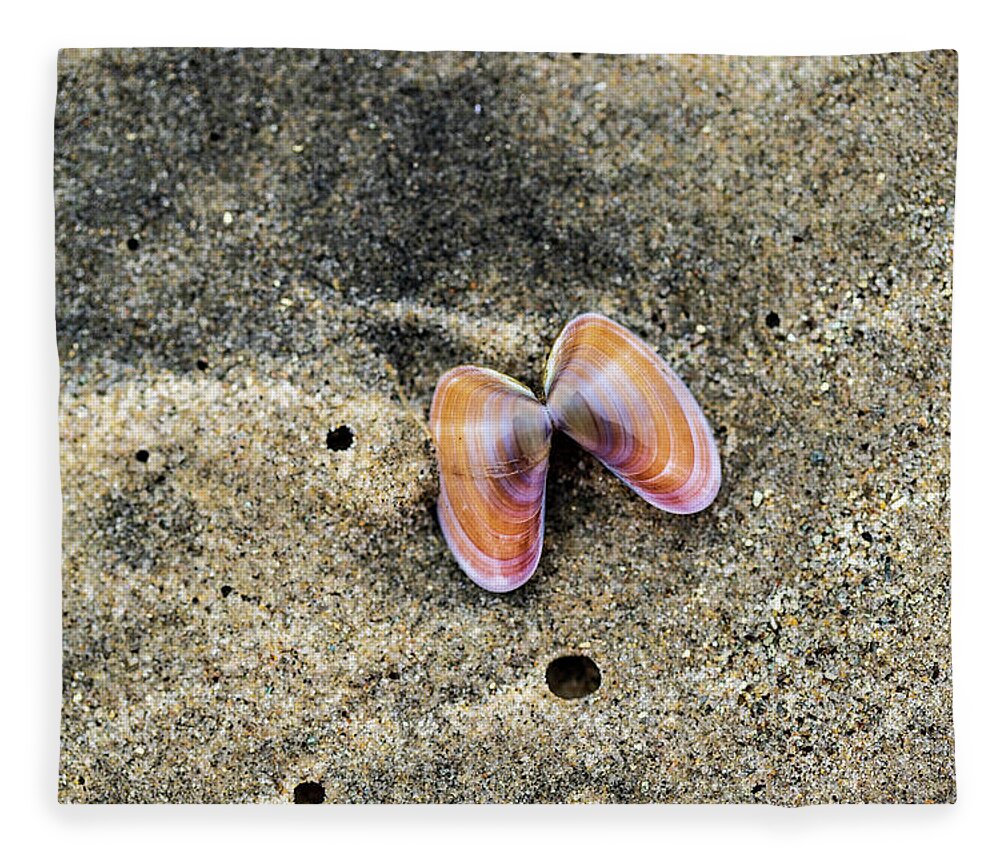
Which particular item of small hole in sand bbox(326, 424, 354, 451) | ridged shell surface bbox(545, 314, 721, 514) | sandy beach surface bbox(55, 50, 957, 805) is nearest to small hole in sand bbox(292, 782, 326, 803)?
sandy beach surface bbox(55, 50, 957, 805)

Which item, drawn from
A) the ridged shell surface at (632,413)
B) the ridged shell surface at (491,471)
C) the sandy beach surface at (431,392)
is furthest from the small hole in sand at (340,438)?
the ridged shell surface at (632,413)

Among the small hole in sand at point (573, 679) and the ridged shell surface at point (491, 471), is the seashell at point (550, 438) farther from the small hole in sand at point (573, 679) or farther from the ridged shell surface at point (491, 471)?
the small hole in sand at point (573, 679)

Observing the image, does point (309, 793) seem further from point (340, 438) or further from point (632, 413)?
point (632, 413)

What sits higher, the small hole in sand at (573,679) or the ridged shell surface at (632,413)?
the ridged shell surface at (632,413)

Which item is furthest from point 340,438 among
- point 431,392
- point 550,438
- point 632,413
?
point 632,413

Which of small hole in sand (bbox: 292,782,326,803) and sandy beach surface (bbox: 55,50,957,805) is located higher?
sandy beach surface (bbox: 55,50,957,805)

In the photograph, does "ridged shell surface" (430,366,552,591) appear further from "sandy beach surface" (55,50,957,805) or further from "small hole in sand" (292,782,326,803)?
"small hole in sand" (292,782,326,803)
